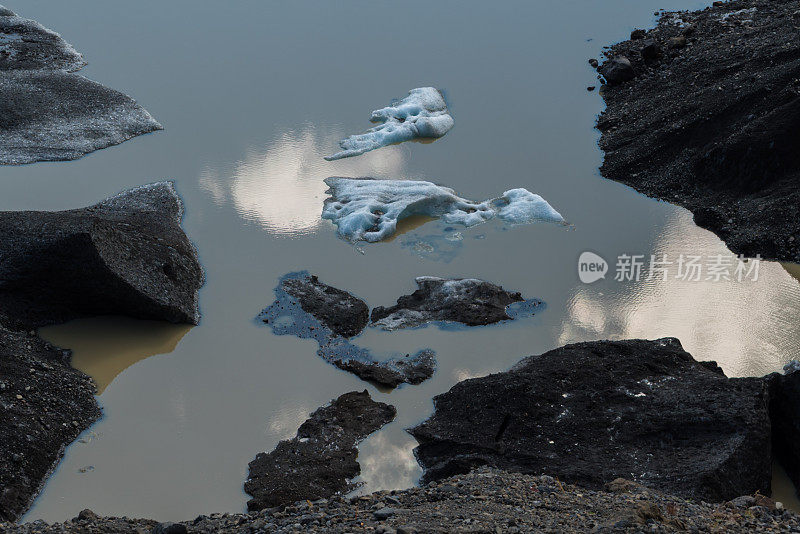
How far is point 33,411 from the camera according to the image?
7414 mm

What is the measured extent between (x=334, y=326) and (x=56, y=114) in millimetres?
6940

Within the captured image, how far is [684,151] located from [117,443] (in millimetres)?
8018

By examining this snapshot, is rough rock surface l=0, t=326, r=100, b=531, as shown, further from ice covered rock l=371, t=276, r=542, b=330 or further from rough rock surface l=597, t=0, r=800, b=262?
rough rock surface l=597, t=0, r=800, b=262

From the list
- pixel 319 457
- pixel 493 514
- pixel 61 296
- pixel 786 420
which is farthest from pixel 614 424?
pixel 61 296

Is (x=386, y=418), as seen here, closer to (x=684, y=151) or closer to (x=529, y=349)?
(x=529, y=349)

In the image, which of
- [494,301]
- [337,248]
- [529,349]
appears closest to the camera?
[529,349]

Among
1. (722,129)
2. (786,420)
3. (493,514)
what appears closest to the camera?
(493,514)

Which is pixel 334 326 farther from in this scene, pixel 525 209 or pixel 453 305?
pixel 525 209

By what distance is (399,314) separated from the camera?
30.2ft

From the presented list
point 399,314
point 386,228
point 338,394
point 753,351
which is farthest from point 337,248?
point 753,351

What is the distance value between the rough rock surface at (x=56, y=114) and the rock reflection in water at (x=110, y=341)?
14.5 feet

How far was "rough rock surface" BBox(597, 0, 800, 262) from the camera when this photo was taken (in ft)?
34.1

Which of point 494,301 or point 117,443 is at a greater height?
point 494,301

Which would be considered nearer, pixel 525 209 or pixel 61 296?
pixel 61 296
